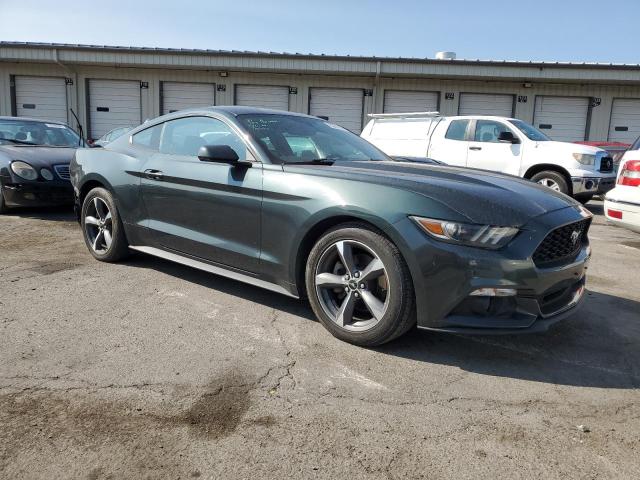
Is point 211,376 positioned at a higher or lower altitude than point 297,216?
lower

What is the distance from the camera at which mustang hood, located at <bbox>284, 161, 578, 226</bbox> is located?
8.97 feet

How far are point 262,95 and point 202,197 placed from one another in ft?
53.0

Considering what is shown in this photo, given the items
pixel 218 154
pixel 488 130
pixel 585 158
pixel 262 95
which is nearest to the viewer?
pixel 218 154

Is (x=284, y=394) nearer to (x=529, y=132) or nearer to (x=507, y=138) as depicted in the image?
(x=507, y=138)

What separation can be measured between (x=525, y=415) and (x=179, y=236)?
109 inches

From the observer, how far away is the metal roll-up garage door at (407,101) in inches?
736

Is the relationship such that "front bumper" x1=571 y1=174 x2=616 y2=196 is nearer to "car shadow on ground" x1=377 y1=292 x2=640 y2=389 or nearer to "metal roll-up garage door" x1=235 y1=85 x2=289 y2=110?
"car shadow on ground" x1=377 y1=292 x2=640 y2=389

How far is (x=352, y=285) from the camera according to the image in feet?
9.88

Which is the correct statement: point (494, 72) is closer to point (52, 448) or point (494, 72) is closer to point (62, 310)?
point (62, 310)

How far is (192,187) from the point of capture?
384cm

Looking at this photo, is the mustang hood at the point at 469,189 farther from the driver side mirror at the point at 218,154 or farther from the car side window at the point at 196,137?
the car side window at the point at 196,137

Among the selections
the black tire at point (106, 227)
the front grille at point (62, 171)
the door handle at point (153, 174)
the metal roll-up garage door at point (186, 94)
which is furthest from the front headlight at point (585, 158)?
the metal roll-up garage door at point (186, 94)

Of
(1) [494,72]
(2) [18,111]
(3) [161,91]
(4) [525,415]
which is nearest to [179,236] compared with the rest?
(4) [525,415]

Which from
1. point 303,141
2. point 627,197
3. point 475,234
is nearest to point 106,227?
point 303,141
